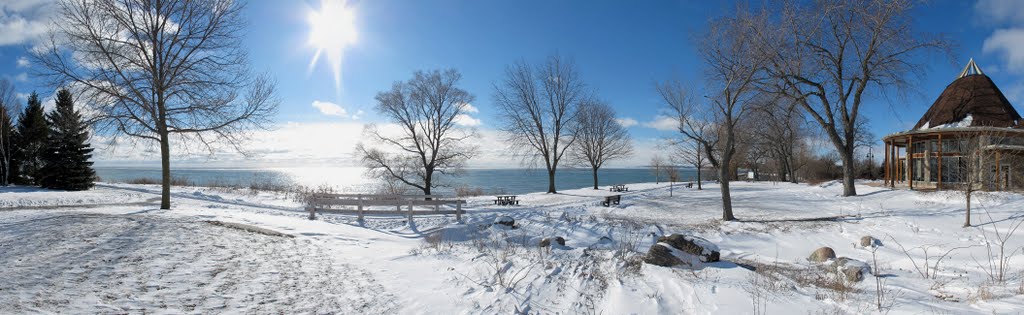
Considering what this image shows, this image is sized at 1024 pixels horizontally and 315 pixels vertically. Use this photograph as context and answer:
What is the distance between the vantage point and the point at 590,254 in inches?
305

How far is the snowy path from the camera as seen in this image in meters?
4.77

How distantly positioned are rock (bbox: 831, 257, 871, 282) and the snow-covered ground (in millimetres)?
282

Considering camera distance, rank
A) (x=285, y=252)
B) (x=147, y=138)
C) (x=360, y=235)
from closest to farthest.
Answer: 1. (x=285, y=252)
2. (x=360, y=235)
3. (x=147, y=138)

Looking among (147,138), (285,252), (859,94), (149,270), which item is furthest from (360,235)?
(859,94)

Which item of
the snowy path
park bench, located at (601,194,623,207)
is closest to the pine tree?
the snowy path

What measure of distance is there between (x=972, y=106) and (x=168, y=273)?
112 feet

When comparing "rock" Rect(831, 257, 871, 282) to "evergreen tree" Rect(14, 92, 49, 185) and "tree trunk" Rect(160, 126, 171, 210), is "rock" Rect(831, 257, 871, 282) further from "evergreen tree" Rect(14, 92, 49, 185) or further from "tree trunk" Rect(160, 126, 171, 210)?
"evergreen tree" Rect(14, 92, 49, 185)

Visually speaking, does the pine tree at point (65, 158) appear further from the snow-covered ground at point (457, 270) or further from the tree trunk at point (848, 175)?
the tree trunk at point (848, 175)

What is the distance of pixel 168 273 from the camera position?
5.90 meters

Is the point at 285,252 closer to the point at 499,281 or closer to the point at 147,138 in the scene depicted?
the point at 499,281

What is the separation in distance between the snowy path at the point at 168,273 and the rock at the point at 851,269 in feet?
A: 23.6

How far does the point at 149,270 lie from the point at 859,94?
83.5 ft

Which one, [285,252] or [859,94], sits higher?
[859,94]

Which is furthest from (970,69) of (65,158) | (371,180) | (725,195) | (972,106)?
(371,180)
